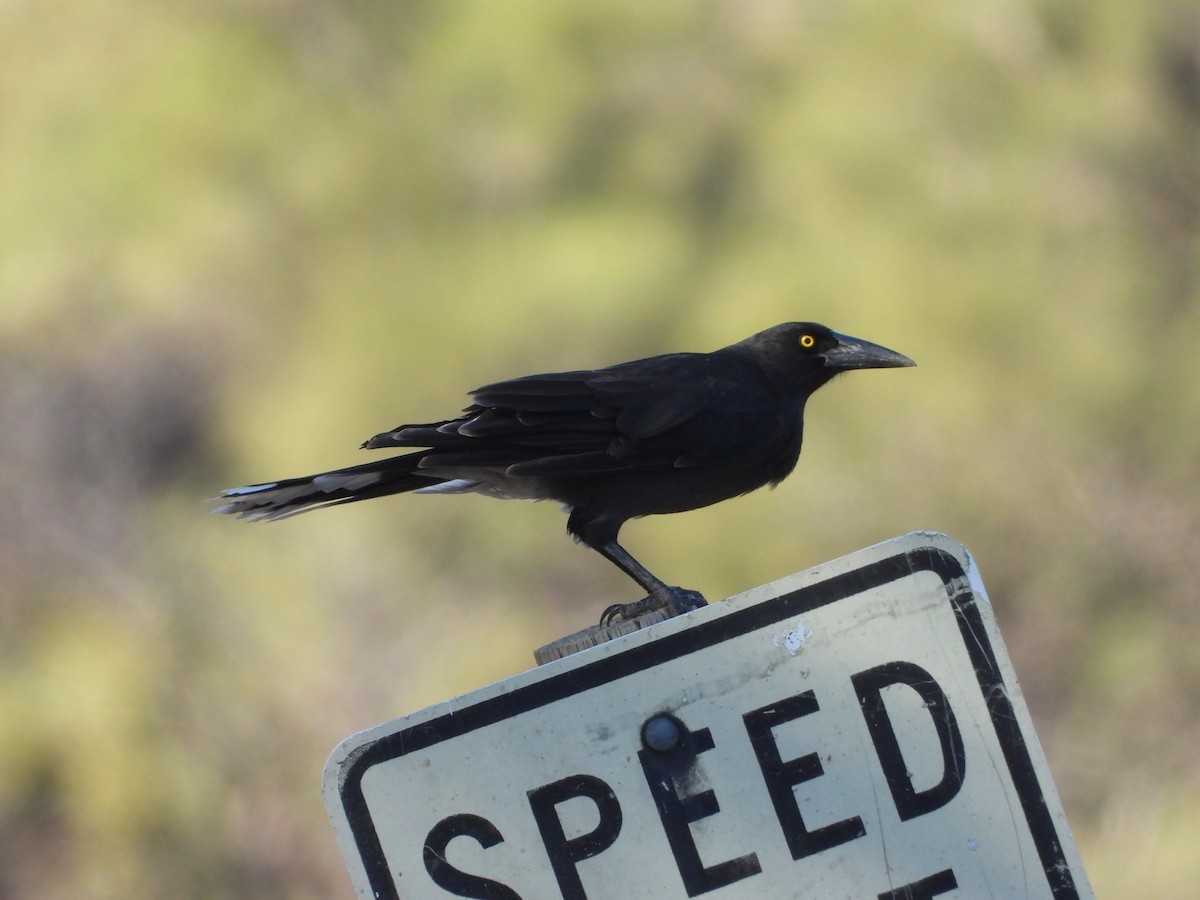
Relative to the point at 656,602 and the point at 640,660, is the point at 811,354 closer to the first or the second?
the point at 656,602

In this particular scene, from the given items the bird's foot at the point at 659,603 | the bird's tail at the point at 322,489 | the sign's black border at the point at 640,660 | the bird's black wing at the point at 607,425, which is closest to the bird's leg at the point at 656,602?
the bird's foot at the point at 659,603

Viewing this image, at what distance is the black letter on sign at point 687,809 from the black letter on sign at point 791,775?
70mm

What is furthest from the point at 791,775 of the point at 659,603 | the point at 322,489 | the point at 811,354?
the point at 811,354

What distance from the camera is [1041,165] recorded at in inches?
363

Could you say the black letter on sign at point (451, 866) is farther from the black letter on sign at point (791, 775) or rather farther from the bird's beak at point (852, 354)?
the bird's beak at point (852, 354)

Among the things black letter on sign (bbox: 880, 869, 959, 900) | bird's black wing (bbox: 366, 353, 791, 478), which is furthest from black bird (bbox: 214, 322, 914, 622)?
black letter on sign (bbox: 880, 869, 959, 900)

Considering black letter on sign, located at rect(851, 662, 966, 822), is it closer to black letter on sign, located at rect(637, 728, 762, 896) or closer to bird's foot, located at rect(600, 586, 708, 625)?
black letter on sign, located at rect(637, 728, 762, 896)

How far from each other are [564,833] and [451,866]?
0.60 feet

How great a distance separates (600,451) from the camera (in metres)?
3.78

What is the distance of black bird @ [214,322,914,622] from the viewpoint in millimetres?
3701

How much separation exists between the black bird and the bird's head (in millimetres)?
262

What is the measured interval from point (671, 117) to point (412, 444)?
7.36 metres

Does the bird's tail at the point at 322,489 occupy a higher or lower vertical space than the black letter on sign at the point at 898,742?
higher

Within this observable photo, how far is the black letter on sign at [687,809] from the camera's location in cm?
207
